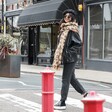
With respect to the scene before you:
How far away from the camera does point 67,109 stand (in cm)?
848

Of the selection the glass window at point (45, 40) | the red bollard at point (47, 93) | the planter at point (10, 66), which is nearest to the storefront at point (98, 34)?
the glass window at point (45, 40)

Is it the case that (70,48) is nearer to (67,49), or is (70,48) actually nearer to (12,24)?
(67,49)

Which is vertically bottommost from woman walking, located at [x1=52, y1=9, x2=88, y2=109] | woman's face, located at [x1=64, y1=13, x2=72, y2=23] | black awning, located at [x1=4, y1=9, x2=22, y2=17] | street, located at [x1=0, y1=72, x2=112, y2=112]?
street, located at [x1=0, y1=72, x2=112, y2=112]

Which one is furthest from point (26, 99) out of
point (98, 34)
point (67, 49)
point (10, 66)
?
point (98, 34)

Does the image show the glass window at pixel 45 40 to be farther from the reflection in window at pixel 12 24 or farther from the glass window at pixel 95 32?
the reflection in window at pixel 12 24

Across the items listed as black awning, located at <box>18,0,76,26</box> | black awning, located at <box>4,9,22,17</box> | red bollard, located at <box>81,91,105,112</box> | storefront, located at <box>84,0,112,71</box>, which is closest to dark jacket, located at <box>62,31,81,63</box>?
red bollard, located at <box>81,91,105,112</box>

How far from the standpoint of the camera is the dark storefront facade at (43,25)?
22.5 meters

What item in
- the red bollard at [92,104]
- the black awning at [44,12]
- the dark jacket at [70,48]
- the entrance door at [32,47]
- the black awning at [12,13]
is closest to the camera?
the red bollard at [92,104]

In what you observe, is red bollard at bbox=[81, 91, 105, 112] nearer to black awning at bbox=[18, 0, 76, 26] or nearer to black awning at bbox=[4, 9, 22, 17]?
black awning at bbox=[18, 0, 76, 26]

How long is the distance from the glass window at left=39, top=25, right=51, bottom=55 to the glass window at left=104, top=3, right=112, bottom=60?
17.1 ft

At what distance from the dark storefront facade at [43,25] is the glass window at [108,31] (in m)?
2.15

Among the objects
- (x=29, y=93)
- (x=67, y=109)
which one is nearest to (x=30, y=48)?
(x=29, y=93)

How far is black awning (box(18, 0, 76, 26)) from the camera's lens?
2239 cm

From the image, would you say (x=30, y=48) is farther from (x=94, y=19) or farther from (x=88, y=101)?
(x=88, y=101)
